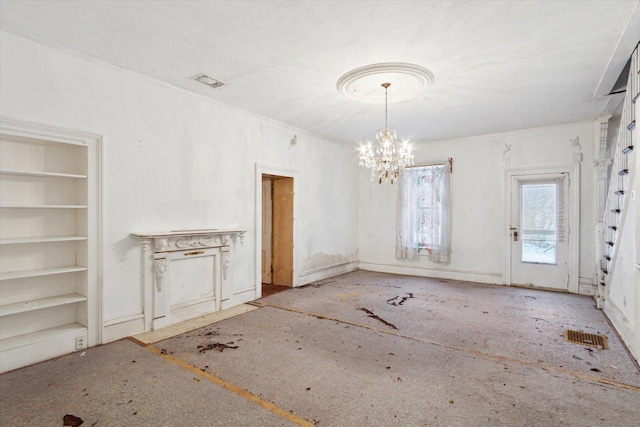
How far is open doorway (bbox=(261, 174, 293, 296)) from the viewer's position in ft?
19.4

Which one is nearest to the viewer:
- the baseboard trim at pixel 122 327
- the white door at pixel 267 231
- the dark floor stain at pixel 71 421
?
the dark floor stain at pixel 71 421

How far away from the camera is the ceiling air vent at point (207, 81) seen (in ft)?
12.1

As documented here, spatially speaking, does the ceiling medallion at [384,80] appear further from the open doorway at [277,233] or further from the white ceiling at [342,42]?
the open doorway at [277,233]

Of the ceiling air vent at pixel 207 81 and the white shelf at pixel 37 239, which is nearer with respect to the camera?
the white shelf at pixel 37 239

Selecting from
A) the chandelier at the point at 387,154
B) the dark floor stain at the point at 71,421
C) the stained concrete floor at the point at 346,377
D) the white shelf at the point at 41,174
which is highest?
the chandelier at the point at 387,154

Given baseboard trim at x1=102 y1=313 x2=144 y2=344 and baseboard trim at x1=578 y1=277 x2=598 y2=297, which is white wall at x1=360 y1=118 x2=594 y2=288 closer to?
baseboard trim at x1=578 y1=277 x2=598 y2=297

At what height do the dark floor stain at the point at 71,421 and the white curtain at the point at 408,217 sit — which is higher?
the white curtain at the point at 408,217

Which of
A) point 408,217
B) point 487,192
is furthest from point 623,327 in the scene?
point 408,217

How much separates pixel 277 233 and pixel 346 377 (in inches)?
147

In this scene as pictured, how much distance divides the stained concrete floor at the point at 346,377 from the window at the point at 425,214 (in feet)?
8.65

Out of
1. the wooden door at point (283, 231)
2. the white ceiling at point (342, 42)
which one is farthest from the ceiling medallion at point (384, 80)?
the wooden door at point (283, 231)

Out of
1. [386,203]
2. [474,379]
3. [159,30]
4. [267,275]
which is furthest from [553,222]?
[159,30]

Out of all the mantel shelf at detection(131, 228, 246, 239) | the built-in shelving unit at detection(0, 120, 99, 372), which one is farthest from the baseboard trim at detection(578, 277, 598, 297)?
the built-in shelving unit at detection(0, 120, 99, 372)

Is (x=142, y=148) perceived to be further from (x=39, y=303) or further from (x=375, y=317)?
(x=375, y=317)
